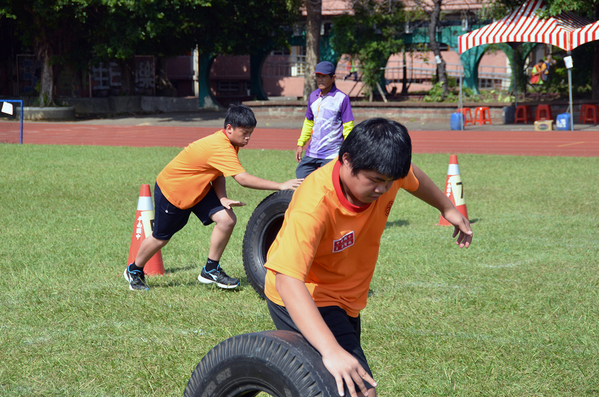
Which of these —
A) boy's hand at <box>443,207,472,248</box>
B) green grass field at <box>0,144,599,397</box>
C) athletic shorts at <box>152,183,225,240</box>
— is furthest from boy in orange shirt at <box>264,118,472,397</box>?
athletic shorts at <box>152,183,225,240</box>

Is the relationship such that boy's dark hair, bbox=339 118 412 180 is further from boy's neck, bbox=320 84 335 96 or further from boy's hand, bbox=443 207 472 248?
boy's neck, bbox=320 84 335 96

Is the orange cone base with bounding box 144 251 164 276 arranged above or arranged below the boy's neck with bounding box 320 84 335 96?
below

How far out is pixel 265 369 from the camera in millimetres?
2131

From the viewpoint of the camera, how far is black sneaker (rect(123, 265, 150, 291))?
210 inches

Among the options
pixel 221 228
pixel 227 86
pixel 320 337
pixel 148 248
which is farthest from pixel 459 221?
pixel 227 86

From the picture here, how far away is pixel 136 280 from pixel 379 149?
363 cm

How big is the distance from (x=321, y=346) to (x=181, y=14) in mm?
29765

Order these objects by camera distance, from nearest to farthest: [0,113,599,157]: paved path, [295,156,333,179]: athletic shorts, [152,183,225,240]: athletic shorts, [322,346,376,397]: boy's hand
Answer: [322,346,376,397]: boy's hand < [152,183,225,240]: athletic shorts < [295,156,333,179]: athletic shorts < [0,113,599,157]: paved path

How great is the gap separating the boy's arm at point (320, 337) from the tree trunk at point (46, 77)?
30.5m

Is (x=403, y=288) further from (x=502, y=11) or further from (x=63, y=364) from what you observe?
(x=502, y=11)

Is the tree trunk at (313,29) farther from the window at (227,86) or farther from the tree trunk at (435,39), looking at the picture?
the window at (227,86)

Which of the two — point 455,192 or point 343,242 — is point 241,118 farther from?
point 455,192

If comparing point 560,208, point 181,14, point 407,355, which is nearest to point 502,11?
point 181,14

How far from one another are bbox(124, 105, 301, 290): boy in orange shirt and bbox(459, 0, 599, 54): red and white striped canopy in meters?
17.9
